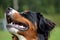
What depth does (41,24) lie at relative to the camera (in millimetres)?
8977

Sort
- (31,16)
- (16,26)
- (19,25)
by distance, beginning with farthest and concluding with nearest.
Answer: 1. (31,16)
2. (19,25)
3. (16,26)

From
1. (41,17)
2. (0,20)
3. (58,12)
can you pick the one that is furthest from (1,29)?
(41,17)

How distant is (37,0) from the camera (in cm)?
3781

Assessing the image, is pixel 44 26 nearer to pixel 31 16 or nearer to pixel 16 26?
pixel 31 16

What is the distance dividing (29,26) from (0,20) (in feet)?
60.8

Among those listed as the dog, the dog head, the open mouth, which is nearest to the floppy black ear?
the dog

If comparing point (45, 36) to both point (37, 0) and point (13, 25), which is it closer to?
point (13, 25)

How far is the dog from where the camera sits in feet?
28.7

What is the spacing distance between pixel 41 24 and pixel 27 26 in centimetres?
33

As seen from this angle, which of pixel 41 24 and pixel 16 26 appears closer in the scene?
pixel 16 26

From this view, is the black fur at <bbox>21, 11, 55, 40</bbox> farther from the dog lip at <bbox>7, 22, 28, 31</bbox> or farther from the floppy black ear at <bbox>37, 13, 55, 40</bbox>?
the dog lip at <bbox>7, 22, 28, 31</bbox>

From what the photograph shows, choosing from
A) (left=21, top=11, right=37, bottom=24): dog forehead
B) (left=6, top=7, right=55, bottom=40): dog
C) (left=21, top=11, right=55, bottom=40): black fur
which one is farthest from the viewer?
(left=21, top=11, right=37, bottom=24): dog forehead

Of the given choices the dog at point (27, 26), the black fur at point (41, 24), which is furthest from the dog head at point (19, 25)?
the black fur at point (41, 24)

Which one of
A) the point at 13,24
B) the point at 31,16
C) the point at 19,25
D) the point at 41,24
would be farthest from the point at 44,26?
the point at 13,24
